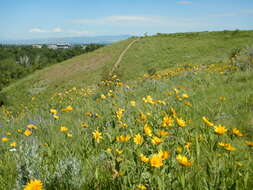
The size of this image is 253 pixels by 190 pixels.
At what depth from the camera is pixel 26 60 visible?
346ft

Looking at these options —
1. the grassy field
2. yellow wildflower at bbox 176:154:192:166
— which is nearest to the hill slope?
the grassy field

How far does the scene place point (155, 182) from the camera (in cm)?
125

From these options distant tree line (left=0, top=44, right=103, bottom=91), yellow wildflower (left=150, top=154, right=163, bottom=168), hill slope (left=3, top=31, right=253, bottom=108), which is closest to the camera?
yellow wildflower (left=150, top=154, right=163, bottom=168)

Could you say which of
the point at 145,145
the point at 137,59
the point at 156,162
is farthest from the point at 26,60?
the point at 156,162

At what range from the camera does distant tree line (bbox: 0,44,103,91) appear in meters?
76.1

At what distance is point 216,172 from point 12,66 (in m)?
91.9

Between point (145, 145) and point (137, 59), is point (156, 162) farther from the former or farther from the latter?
point (137, 59)

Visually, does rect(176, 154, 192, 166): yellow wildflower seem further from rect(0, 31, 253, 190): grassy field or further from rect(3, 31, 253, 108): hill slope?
rect(3, 31, 253, 108): hill slope

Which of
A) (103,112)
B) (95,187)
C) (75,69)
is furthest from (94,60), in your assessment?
(95,187)

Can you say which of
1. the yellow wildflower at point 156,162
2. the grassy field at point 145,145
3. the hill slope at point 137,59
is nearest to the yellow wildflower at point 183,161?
the grassy field at point 145,145

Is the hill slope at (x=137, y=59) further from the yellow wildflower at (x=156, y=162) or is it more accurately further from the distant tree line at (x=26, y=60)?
the distant tree line at (x=26, y=60)

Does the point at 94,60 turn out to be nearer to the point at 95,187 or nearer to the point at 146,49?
the point at 146,49

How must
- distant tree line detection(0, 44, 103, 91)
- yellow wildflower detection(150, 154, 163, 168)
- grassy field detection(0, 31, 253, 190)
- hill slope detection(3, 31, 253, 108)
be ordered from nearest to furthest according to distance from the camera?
yellow wildflower detection(150, 154, 163, 168) < grassy field detection(0, 31, 253, 190) < hill slope detection(3, 31, 253, 108) < distant tree line detection(0, 44, 103, 91)

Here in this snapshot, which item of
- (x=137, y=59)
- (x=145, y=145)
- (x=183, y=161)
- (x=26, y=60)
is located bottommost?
(x=26, y=60)
